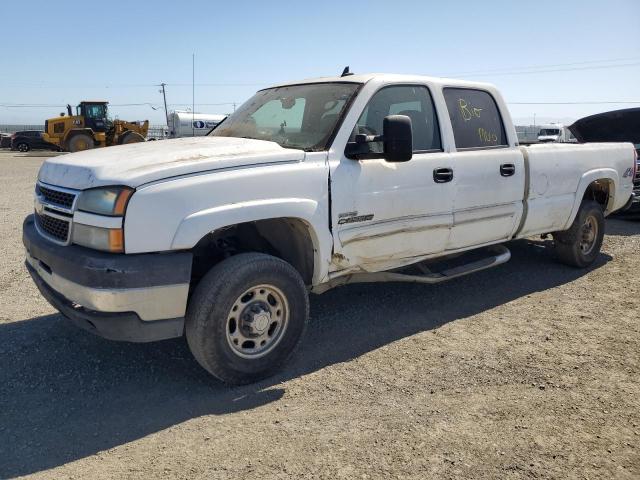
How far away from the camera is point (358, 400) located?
10.4 ft

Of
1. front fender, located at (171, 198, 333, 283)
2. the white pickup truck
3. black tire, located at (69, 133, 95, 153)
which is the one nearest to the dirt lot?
the white pickup truck

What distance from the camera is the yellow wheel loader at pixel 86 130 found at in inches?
1133

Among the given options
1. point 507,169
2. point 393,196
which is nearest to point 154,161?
point 393,196

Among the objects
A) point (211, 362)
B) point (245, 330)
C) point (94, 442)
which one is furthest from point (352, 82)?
point (94, 442)

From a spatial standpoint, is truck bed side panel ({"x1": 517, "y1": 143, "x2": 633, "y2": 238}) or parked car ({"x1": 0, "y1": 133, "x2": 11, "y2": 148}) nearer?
truck bed side panel ({"x1": 517, "y1": 143, "x2": 633, "y2": 238})

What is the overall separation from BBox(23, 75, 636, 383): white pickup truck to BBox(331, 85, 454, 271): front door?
1 centimetres

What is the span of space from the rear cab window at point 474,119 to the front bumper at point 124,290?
8.98 ft

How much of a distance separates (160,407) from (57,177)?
1.58 meters

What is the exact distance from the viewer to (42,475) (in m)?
2.50

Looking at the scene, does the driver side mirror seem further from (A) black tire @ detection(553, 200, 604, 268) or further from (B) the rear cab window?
(A) black tire @ detection(553, 200, 604, 268)

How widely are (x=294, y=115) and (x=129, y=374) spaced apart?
89.8 inches

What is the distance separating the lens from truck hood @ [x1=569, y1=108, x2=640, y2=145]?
29.1ft

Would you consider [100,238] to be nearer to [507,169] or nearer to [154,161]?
[154,161]

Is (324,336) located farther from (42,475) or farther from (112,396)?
(42,475)
